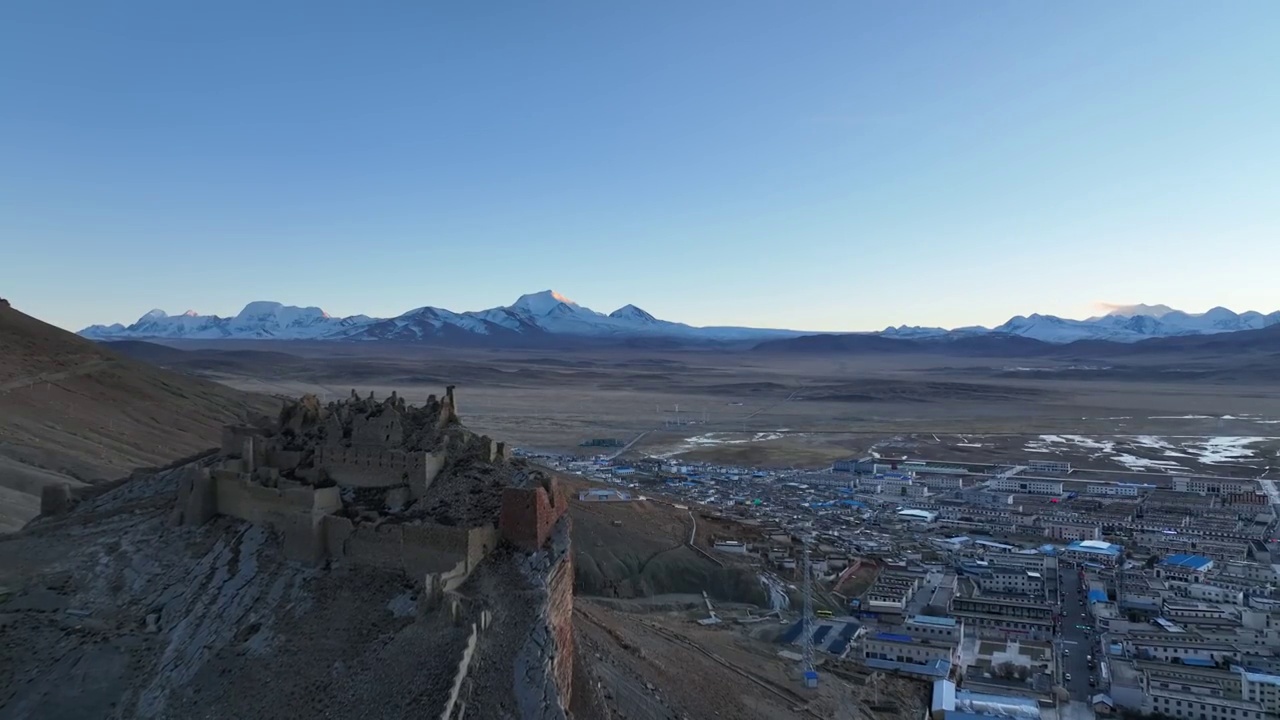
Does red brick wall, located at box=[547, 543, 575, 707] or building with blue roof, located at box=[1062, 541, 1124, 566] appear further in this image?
building with blue roof, located at box=[1062, 541, 1124, 566]

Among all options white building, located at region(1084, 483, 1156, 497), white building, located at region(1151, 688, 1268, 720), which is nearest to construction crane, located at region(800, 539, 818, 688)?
white building, located at region(1151, 688, 1268, 720)

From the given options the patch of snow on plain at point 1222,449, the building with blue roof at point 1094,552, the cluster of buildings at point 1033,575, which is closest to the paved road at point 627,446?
the cluster of buildings at point 1033,575

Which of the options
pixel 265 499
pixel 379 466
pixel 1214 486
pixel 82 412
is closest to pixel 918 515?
pixel 1214 486

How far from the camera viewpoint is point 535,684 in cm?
1533

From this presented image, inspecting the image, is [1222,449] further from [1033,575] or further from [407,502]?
[407,502]

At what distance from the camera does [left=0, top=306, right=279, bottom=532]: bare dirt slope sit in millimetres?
43250

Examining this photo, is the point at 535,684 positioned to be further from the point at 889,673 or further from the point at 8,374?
the point at 8,374

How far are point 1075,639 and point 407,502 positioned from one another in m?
28.5

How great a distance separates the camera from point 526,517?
60.2 ft

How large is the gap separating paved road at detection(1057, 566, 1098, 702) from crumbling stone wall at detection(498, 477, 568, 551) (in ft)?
70.0

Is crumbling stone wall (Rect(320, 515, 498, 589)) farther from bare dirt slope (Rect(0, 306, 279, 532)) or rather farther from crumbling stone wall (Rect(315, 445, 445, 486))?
bare dirt slope (Rect(0, 306, 279, 532))

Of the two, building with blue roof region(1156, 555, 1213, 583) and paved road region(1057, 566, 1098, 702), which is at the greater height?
building with blue roof region(1156, 555, 1213, 583)

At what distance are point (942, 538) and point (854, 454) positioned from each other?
112 feet

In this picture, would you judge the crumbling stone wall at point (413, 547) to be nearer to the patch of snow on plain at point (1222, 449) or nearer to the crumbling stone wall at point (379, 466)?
the crumbling stone wall at point (379, 466)
